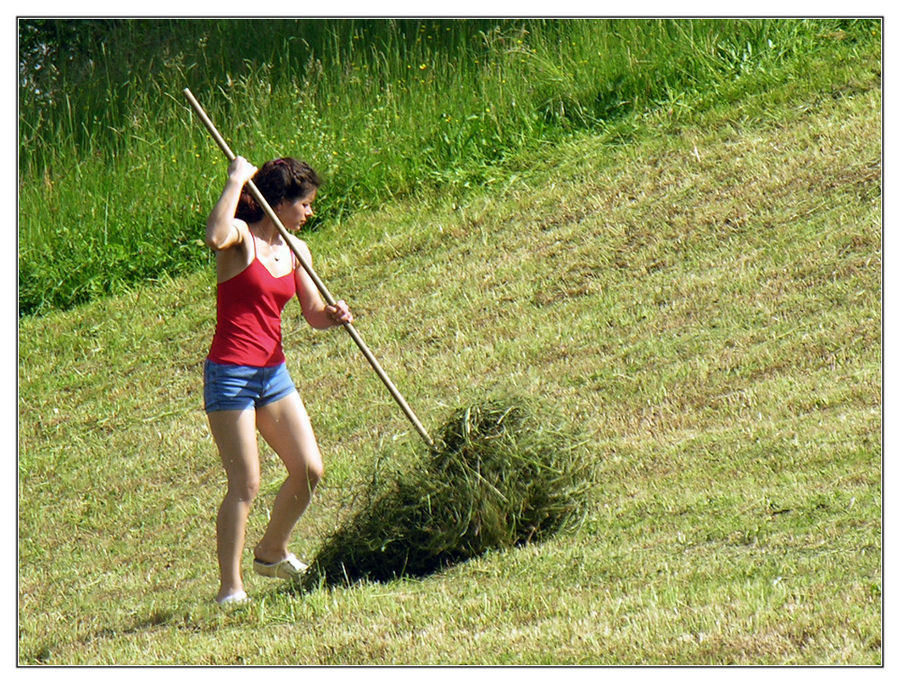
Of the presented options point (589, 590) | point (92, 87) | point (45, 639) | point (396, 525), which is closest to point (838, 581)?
point (589, 590)

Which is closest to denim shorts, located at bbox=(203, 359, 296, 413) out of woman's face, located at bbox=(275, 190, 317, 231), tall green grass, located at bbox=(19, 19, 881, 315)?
woman's face, located at bbox=(275, 190, 317, 231)

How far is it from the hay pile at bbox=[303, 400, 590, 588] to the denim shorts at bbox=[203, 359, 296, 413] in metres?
0.77

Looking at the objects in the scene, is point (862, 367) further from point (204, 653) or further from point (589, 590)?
point (204, 653)

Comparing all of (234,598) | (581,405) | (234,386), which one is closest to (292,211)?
(234,386)

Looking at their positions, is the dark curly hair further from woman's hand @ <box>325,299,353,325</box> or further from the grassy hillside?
the grassy hillside

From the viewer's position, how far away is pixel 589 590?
5.12m

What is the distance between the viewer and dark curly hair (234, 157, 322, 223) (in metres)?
5.53

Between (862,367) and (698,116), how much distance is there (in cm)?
462

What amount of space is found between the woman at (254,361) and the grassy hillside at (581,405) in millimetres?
410

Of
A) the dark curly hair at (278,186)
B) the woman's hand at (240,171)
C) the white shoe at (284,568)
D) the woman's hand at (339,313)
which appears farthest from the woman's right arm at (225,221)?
the white shoe at (284,568)

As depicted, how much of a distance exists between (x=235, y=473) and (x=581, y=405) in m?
3.04

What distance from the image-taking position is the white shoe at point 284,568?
18.9 feet

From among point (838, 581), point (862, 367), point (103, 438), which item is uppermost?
point (838, 581)

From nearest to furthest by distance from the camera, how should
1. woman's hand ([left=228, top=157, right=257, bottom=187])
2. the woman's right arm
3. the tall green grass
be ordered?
the woman's right arm → woman's hand ([left=228, top=157, right=257, bottom=187]) → the tall green grass
